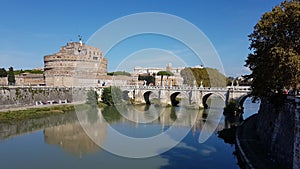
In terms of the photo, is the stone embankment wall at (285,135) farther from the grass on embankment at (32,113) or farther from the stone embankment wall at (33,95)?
the stone embankment wall at (33,95)

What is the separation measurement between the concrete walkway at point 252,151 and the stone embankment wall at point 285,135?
0.18 meters

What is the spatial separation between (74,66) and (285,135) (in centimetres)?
2732

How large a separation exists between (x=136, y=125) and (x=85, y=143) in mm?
4358

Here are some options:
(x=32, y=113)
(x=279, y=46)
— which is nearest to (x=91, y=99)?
(x=32, y=113)

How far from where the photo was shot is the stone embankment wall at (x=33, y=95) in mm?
18188

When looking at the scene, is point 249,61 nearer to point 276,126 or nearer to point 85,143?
point 276,126

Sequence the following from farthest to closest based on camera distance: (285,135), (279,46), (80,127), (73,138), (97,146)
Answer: (80,127)
(73,138)
(97,146)
(279,46)
(285,135)

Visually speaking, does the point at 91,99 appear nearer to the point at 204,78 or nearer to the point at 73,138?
the point at 73,138

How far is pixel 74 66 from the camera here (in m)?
30.2

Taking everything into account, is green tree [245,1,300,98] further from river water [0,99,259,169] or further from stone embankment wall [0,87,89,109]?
stone embankment wall [0,87,89,109]

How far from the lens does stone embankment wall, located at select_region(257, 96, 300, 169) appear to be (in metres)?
5.27

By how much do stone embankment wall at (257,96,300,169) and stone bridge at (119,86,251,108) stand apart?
963 centimetres

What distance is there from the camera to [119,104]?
77.8ft

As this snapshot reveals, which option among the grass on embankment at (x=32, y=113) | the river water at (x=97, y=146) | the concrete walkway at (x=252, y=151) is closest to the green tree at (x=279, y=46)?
the concrete walkway at (x=252, y=151)
